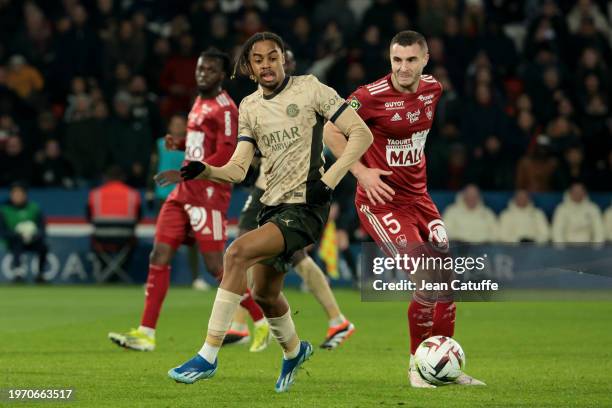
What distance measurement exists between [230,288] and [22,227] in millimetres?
12568

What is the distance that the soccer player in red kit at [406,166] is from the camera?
8484mm

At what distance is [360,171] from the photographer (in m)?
8.16

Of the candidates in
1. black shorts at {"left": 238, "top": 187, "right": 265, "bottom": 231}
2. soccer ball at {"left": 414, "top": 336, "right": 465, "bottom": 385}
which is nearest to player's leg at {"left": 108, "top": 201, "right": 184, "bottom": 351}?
black shorts at {"left": 238, "top": 187, "right": 265, "bottom": 231}

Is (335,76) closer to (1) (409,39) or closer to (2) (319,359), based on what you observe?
(2) (319,359)

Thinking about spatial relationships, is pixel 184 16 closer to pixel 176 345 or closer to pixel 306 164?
pixel 176 345

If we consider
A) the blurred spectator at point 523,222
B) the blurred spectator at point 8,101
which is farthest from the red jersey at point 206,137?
the blurred spectator at point 8,101

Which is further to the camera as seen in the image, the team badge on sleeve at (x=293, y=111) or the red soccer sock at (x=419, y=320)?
the red soccer sock at (x=419, y=320)

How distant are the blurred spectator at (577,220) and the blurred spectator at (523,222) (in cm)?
18

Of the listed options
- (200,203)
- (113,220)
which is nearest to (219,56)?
(200,203)

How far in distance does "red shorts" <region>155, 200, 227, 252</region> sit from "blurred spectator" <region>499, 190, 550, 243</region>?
28.7 feet

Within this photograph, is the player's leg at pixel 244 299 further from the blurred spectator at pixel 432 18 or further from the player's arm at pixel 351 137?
the blurred spectator at pixel 432 18

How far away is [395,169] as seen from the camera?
28.4 ft

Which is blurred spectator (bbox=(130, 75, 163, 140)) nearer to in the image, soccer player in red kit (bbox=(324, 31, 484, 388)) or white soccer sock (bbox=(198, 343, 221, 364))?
soccer player in red kit (bbox=(324, 31, 484, 388))

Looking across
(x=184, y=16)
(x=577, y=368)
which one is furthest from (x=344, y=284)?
(x=577, y=368)
